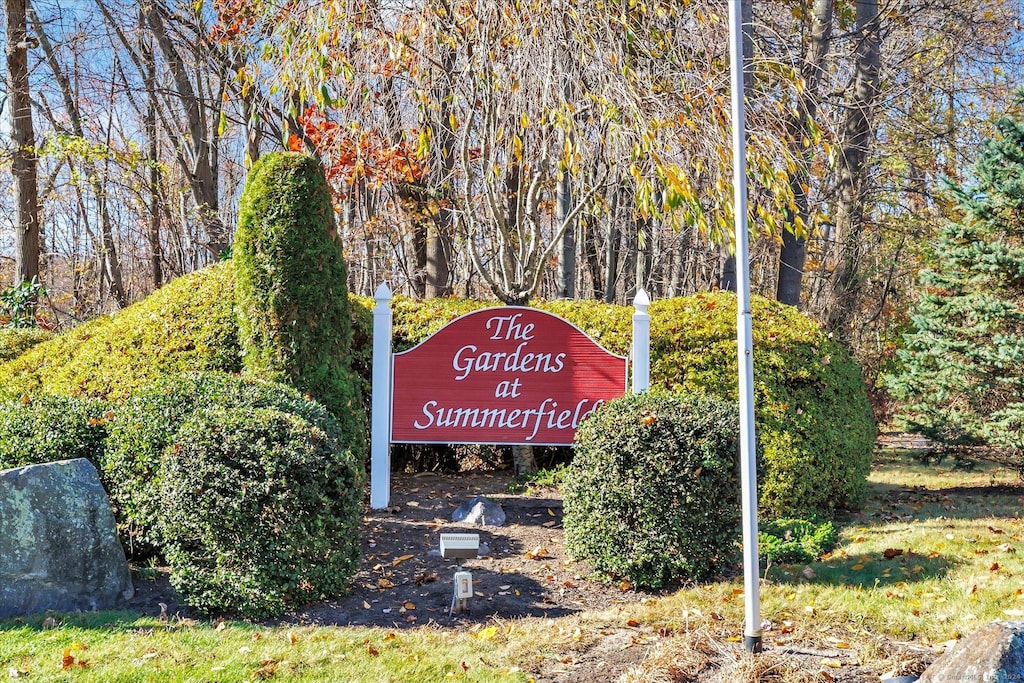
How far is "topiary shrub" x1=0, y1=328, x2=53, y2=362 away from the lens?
8469mm

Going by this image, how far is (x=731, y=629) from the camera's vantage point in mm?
4430

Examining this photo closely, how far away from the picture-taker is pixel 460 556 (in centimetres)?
505

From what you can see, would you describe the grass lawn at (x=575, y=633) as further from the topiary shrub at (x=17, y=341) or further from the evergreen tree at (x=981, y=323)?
the topiary shrub at (x=17, y=341)

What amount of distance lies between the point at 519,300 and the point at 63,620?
539cm

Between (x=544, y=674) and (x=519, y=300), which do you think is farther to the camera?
(x=519, y=300)

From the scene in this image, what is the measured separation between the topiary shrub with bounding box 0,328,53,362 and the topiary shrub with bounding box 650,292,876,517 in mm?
6308

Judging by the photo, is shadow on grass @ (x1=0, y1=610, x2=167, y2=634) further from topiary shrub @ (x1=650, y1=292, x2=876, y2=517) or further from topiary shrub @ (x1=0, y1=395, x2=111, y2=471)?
topiary shrub @ (x1=650, y1=292, x2=876, y2=517)

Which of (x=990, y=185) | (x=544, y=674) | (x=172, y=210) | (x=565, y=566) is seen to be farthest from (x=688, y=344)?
(x=172, y=210)

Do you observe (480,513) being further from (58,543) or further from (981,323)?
(981,323)

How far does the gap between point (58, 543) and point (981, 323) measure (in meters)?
8.12

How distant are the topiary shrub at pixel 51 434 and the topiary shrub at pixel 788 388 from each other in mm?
4614

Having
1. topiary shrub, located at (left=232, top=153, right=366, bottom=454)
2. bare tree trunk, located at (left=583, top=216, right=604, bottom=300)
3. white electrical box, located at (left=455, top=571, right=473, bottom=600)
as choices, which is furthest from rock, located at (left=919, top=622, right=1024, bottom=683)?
bare tree trunk, located at (left=583, top=216, right=604, bottom=300)

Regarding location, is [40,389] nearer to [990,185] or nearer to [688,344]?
[688,344]

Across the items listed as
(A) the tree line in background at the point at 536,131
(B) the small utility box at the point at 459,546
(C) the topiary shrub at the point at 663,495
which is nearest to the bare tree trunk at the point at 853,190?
(A) the tree line in background at the point at 536,131
